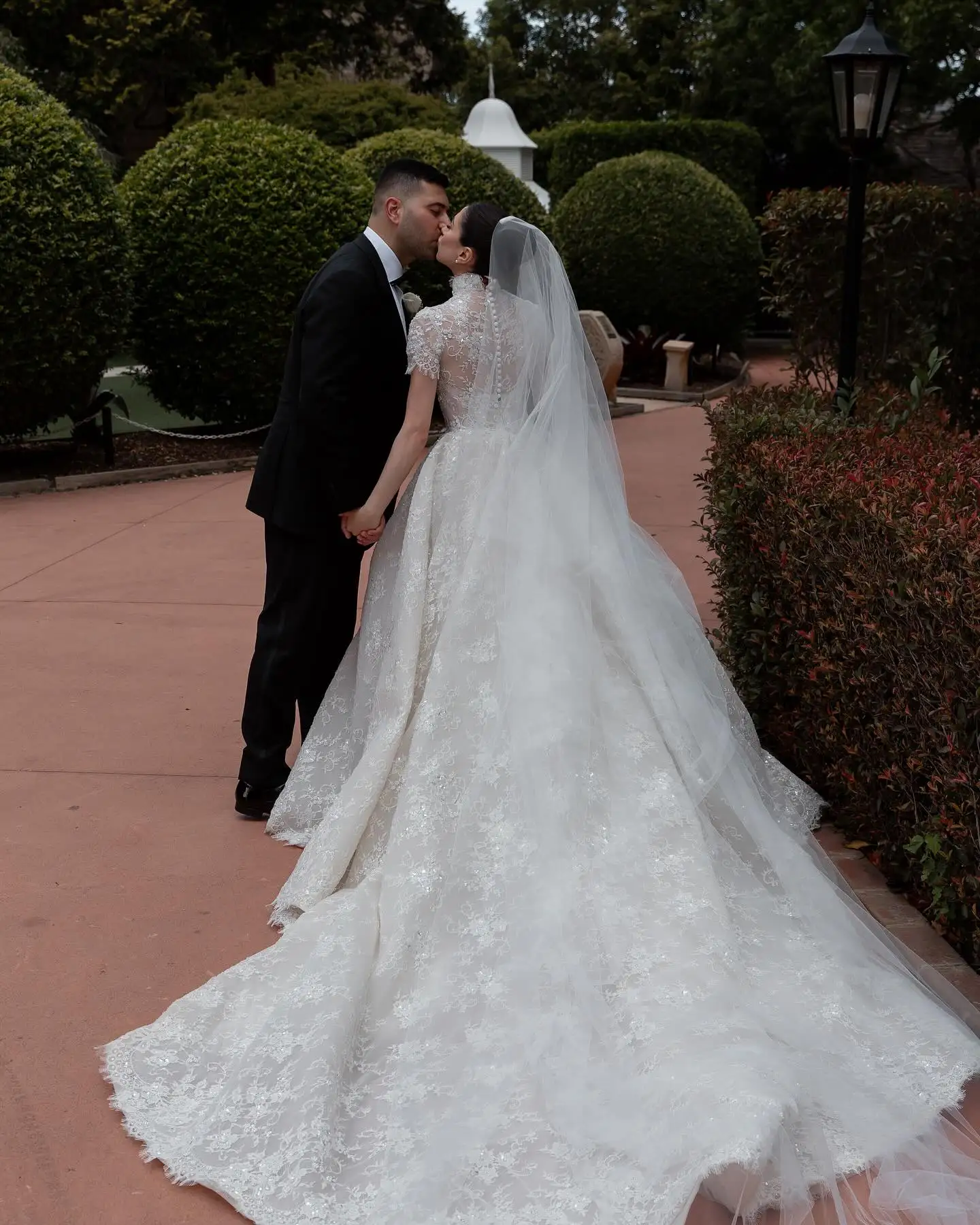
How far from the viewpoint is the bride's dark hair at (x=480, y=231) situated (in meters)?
3.66

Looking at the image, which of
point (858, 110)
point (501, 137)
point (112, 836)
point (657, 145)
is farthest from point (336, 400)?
point (657, 145)

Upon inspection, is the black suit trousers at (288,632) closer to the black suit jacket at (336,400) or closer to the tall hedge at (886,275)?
the black suit jacket at (336,400)

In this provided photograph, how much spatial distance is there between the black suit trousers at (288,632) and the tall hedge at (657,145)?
16858 millimetres

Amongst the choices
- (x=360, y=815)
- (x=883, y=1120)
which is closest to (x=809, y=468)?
(x=360, y=815)

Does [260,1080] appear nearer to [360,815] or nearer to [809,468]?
[360,815]

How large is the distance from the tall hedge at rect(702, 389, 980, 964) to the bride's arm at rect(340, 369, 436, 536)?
1.19 m

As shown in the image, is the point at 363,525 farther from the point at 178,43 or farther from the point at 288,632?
the point at 178,43

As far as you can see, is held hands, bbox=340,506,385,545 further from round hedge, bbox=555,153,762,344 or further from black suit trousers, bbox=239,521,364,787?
round hedge, bbox=555,153,762,344

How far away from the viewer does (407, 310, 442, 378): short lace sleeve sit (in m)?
3.70

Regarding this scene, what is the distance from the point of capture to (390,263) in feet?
13.3

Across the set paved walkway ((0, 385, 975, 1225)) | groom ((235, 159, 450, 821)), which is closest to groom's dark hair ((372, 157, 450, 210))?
groom ((235, 159, 450, 821))

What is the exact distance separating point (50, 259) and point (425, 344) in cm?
600

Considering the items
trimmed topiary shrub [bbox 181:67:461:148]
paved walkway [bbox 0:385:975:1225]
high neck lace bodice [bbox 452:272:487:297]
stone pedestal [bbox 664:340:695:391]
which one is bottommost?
stone pedestal [bbox 664:340:695:391]

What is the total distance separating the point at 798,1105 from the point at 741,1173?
22 centimetres
